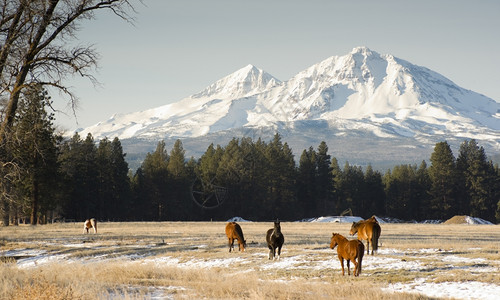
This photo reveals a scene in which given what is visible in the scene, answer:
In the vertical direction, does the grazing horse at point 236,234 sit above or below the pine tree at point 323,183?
below

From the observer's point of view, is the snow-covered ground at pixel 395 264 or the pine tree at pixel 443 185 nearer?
the snow-covered ground at pixel 395 264

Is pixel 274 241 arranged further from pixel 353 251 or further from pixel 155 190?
pixel 155 190

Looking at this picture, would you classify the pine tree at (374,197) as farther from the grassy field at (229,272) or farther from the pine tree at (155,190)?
the grassy field at (229,272)

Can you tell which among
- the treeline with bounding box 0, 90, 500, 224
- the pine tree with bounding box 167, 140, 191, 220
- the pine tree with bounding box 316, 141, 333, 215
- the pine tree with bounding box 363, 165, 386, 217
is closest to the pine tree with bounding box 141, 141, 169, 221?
the treeline with bounding box 0, 90, 500, 224

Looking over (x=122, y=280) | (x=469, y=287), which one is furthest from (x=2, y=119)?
(x=469, y=287)

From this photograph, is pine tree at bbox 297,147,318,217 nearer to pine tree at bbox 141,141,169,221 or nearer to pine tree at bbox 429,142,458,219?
pine tree at bbox 429,142,458,219

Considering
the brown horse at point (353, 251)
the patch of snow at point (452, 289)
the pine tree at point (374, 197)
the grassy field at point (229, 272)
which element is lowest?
the patch of snow at point (452, 289)

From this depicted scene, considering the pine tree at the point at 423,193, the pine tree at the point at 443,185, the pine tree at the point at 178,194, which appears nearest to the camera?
the pine tree at the point at 178,194

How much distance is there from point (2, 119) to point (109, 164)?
251 ft

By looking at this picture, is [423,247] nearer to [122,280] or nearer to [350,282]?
[350,282]

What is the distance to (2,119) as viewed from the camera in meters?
16.8

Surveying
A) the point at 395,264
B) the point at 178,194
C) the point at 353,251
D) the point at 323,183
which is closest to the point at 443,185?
the point at 323,183

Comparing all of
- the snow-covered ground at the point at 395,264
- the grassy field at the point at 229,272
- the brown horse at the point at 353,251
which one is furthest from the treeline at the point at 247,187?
the brown horse at the point at 353,251

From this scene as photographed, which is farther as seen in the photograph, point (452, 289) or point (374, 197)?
point (374, 197)
